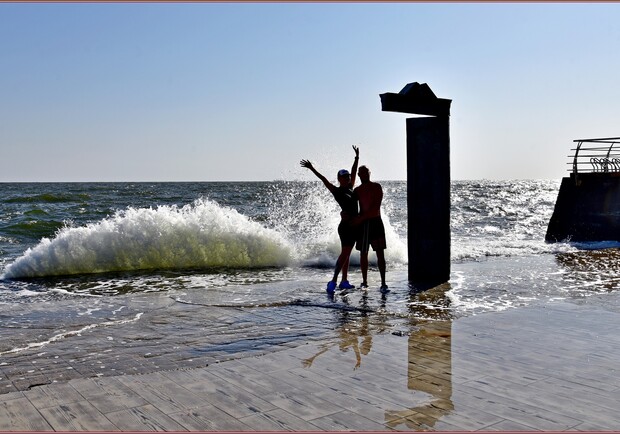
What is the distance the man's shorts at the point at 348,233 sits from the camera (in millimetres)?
8686

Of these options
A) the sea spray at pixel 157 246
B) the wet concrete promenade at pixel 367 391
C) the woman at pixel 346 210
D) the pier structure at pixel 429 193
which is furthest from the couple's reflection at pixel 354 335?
the sea spray at pixel 157 246

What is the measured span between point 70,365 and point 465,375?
3140mm

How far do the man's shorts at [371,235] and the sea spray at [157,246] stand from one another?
554cm

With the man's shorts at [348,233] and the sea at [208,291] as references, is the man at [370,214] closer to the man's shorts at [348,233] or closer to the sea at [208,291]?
the man's shorts at [348,233]

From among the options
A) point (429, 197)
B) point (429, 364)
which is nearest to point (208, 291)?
point (429, 197)

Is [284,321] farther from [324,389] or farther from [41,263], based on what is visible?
[41,263]

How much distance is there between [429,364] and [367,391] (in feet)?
2.80

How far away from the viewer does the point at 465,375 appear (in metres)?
4.48

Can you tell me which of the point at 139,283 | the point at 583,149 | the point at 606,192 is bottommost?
the point at 139,283

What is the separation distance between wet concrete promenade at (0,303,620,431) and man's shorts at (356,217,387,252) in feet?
10.3

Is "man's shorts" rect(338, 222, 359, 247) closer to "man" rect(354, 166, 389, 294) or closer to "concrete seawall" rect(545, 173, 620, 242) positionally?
"man" rect(354, 166, 389, 294)

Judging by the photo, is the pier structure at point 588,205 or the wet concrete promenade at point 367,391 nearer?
the wet concrete promenade at point 367,391

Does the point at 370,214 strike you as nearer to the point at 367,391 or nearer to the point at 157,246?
the point at 367,391

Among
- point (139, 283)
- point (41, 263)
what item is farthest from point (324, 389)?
point (41, 263)
